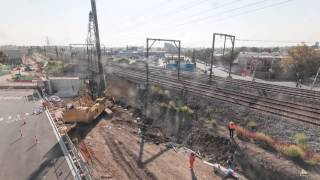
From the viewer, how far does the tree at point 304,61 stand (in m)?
43.8

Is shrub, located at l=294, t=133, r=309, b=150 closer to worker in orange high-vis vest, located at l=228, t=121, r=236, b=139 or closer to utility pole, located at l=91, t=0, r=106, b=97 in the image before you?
worker in orange high-vis vest, located at l=228, t=121, r=236, b=139

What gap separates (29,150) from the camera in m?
16.6

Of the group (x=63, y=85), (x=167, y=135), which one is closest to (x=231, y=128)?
(x=167, y=135)

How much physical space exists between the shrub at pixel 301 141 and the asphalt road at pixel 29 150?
14.2 m

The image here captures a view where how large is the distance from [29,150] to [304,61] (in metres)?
46.5

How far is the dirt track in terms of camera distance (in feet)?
47.0

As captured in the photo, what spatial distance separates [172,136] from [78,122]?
8.84 m

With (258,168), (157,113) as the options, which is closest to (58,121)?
(157,113)

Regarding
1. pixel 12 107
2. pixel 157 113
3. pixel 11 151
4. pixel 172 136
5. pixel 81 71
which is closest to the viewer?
pixel 11 151

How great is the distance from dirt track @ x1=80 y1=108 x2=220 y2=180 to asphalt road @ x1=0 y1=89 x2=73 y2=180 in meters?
2.33

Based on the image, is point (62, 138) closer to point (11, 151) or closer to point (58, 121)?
point (11, 151)

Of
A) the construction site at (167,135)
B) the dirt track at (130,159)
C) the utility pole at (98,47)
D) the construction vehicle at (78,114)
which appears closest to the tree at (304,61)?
the construction site at (167,135)

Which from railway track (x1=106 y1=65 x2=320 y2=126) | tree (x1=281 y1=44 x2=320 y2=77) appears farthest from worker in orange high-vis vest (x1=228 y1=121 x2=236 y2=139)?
tree (x1=281 y1=44 x2=320 y2=77)

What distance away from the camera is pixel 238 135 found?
57.0 ft
